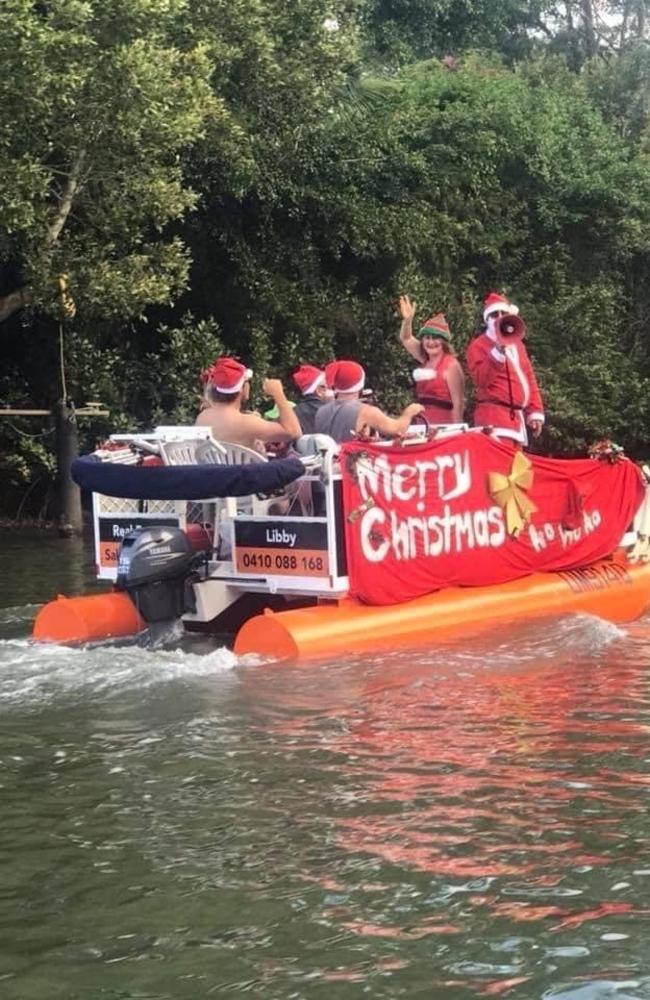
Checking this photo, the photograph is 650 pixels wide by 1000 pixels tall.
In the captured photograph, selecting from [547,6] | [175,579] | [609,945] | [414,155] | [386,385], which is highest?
[547,6]

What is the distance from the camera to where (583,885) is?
13.9 ft

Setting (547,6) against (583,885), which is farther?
(547,6)

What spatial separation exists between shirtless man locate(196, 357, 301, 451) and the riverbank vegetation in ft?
18.1

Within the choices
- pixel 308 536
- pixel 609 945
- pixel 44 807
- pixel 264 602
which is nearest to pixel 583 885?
pixel 609 945

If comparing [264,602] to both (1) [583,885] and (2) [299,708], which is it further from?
(1) [583,885]

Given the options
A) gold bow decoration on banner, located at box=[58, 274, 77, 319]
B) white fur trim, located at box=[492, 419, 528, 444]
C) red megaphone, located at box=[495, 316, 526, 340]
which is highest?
gold bow decoration on banner, located at box=[58, 274, 77, 319]

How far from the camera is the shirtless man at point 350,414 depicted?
8.68 meters

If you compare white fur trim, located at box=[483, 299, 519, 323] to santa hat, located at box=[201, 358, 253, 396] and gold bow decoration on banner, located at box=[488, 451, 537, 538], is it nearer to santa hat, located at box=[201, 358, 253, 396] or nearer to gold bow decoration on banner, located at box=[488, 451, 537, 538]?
gold bow decoration on banner, located at box=[488, 451, 537, 538]

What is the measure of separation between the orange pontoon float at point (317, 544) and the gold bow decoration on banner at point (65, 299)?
6.30 m

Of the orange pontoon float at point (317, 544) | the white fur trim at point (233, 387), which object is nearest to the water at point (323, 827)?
the orange pontoon float at point (317, 544)

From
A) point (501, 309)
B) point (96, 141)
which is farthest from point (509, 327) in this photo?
point (96, 141)

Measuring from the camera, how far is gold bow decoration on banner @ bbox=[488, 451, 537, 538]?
9266mm

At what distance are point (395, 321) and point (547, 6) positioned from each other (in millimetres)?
15732

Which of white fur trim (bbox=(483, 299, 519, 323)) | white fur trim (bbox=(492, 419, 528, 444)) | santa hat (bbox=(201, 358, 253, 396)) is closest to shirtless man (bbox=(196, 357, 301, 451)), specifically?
santa hat (bbox=(201, 358, 253, 396))
